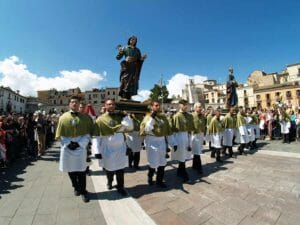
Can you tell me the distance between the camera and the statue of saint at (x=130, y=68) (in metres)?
8.78

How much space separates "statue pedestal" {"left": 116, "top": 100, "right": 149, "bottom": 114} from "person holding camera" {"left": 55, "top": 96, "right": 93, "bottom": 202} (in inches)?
154

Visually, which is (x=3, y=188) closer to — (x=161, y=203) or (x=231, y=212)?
(x=161, y=203)

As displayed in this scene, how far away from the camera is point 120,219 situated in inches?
138

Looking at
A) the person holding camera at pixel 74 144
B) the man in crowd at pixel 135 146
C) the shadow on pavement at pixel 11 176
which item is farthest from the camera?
the man in crowd at pixel 135 146

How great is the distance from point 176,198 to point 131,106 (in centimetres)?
487

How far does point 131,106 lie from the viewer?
28.3 feet

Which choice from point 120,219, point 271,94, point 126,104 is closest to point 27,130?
point 126,104

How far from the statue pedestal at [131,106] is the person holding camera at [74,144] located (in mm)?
3911

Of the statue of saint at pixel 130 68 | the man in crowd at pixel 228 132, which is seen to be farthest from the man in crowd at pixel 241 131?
the statue of saint at pixel 130 68

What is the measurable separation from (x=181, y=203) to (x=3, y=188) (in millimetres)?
4254

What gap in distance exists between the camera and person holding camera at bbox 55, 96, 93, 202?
438 cm

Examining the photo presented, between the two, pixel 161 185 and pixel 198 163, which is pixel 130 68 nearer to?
pixel 198 163

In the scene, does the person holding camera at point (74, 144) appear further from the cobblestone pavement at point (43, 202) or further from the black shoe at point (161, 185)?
the black shoe at point (161, 185)

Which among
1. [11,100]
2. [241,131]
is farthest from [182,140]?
[11,100]
